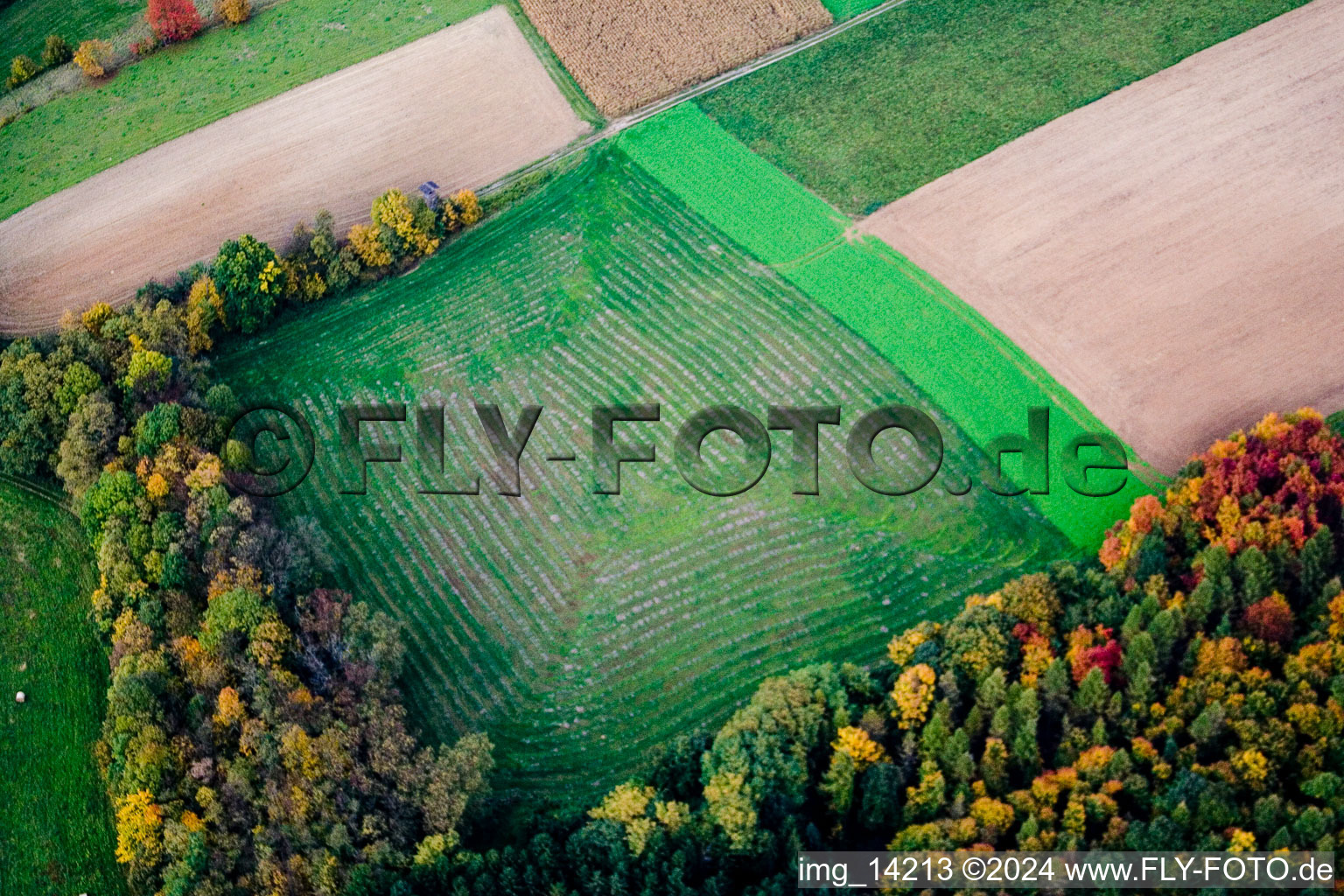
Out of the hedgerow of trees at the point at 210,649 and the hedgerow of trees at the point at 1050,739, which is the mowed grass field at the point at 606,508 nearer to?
the hedgerow of trees at the point at 210,649

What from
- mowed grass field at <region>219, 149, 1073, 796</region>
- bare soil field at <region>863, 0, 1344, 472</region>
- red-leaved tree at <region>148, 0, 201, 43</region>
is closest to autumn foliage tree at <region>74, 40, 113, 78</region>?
red-leaved tree at <region>148, 0, 201, 43</region>

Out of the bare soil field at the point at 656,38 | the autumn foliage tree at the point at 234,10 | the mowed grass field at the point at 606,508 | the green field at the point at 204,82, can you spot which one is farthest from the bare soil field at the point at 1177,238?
the autumn foliage tree at the point at 234,10

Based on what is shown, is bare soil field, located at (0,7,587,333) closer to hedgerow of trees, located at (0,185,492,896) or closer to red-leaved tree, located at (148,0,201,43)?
hedgerow of trees, located at (0,185,492,896)

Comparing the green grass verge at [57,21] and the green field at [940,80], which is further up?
the green grass verge at [57,21]

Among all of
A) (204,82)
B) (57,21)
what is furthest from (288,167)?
(57,21)

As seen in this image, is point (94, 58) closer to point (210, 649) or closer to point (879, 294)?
point (210, 649)

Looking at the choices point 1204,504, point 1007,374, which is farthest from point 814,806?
point 1007,374
